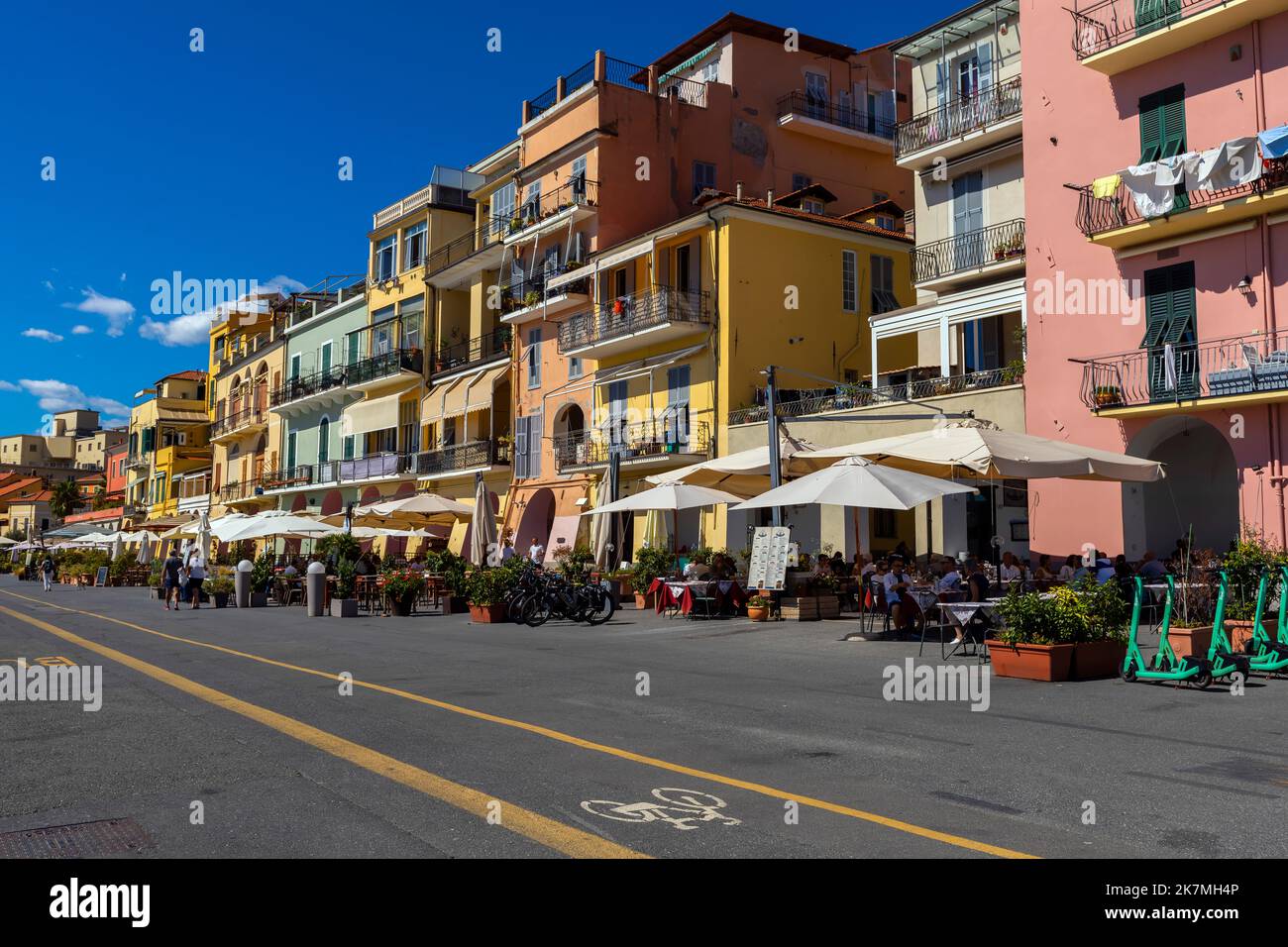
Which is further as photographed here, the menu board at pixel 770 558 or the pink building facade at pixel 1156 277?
the pink building facade at pixel 1156 277

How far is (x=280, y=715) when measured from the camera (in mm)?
8992

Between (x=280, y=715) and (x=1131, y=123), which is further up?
(x=1131, y=123)

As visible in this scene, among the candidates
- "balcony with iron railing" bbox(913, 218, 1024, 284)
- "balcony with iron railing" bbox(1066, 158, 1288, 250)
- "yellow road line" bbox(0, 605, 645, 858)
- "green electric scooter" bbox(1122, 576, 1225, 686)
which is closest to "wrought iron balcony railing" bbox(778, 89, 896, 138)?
"balcony with iron railing" bbox(913, 218, 1024, 284)

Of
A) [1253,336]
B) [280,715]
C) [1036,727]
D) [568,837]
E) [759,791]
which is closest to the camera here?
[568,837]

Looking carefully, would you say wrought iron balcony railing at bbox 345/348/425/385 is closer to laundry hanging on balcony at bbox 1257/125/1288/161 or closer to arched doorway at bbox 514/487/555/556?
arched doorway at bbox 514/487/555/556

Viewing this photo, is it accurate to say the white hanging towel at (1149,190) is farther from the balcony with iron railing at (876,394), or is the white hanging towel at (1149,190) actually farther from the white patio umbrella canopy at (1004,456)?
the white patio umbrella canopy at (1004,456)

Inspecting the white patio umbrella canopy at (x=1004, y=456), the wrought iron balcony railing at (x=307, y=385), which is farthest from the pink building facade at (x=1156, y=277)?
the wrought iron balcony railing at (x=307, y=385)

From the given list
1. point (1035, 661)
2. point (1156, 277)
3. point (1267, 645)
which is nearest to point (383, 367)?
point (1156, 277)

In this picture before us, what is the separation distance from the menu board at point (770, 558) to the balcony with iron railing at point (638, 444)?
10666mm

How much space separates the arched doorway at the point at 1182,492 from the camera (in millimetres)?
22094

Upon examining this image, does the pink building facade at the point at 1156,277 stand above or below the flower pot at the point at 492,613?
above
